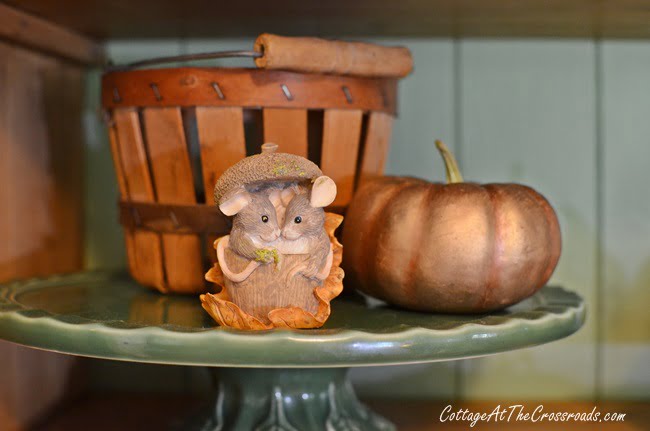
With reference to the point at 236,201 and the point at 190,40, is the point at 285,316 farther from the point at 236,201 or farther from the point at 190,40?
the point at 190,40

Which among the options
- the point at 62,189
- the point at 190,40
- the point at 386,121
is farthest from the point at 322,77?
the point at 62,189

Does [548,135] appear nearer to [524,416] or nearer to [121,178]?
[524,416]

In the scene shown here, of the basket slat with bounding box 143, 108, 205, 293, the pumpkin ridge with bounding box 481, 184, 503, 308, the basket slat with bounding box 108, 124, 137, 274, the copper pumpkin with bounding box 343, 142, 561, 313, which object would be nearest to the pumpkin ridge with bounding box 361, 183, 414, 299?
the copper pumpkin with bounding box 343, 142, 561, 313

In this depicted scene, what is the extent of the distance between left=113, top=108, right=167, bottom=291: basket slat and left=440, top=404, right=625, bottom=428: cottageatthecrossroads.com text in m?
0.53

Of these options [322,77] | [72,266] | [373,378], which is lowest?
[373,378]

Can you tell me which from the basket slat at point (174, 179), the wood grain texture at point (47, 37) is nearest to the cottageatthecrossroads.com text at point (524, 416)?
the basket slat at point (174, 179)

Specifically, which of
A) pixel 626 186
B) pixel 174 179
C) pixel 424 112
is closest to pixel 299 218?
pixel 174 179

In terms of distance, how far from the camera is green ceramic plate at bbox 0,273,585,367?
0.59m

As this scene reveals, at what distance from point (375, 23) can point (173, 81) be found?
1.19ft

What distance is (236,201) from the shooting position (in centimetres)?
65

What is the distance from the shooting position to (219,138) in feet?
2.63

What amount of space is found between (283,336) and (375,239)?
22 centimetres

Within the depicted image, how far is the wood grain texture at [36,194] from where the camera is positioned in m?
0.99

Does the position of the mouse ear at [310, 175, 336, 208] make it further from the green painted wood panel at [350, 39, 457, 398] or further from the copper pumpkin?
the green painted wood panel at [350, 39, 457, 398]
